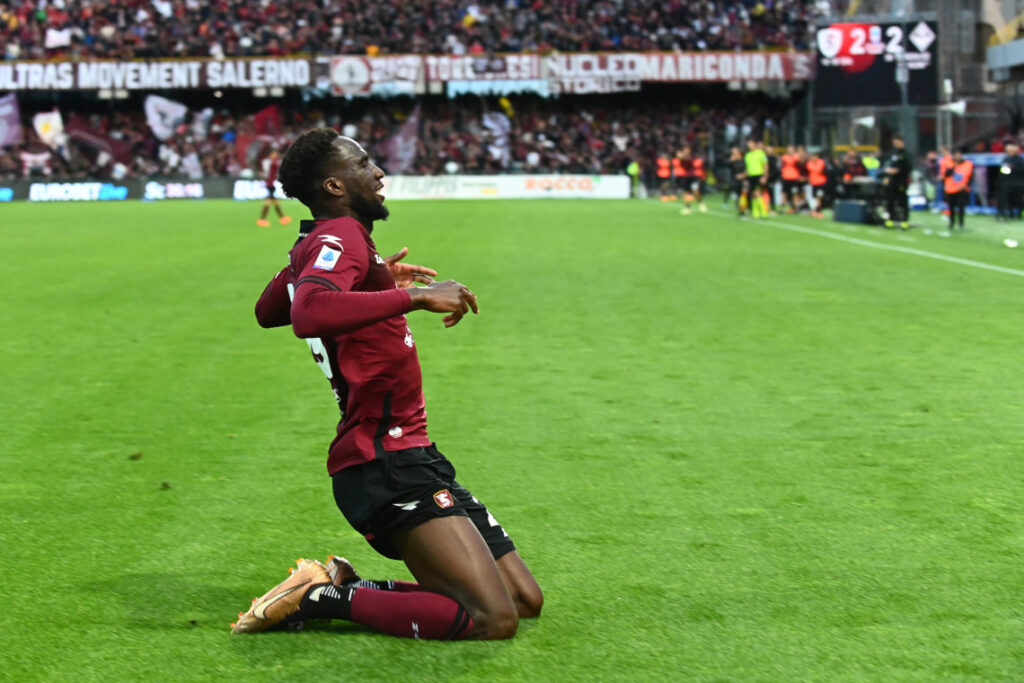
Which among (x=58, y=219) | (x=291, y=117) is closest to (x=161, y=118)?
(x=291, y=117)

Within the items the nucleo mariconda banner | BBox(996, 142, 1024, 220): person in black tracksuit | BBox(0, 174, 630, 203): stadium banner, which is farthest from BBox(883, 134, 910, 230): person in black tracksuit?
BBox(0, 174, 630, 203): stadium banner

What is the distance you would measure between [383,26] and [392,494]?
54.7 metres

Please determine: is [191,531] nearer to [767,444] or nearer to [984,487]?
[767,444]

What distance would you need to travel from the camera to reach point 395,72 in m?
53.1

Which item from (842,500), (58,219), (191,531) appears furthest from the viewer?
(58,219)

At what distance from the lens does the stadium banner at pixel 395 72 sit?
52.5 m

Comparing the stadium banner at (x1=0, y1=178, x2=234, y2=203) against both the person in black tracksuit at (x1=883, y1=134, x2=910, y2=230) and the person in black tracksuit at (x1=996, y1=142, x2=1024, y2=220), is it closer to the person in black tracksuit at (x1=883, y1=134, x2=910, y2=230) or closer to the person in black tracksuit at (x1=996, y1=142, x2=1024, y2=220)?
the person in black tracksuit at (x1=883, y1=134, x2=910, y2=230)

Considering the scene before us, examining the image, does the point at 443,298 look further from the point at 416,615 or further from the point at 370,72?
the point at 370,72

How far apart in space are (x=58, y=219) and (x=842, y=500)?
30.6 m

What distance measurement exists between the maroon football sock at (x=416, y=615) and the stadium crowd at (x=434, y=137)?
49.2 m

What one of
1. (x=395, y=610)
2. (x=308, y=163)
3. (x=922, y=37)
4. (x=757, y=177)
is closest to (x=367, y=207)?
(x=308, y=163)

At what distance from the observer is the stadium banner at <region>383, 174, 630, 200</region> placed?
48219mm

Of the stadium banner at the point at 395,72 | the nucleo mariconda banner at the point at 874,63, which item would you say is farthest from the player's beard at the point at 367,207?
the stadium banner at the point at 395,72

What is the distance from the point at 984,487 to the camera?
6.18m
